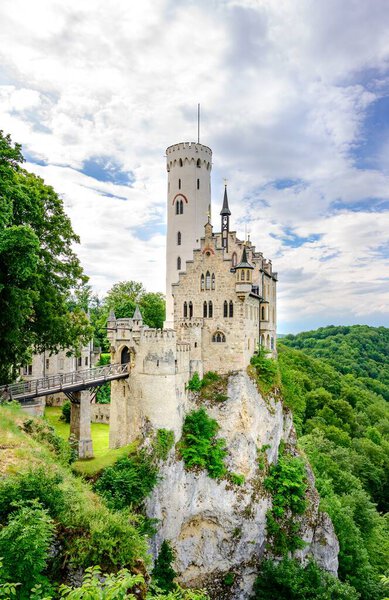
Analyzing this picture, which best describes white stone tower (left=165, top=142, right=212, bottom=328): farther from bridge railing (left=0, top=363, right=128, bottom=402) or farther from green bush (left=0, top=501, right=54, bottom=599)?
green bush (left=0, top=501, right=54, bottom=599)

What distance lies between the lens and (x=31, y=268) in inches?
867

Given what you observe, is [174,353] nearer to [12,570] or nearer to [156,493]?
[156,493]

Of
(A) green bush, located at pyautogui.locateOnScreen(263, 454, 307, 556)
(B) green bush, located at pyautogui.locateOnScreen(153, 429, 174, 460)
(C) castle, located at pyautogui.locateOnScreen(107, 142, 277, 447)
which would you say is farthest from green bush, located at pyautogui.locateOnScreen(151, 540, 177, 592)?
(A) green bush, located at pyautogui.locateOnScreen(263, 454, 307, 556)

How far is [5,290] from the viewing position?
22.1m

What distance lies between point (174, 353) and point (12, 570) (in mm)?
20404

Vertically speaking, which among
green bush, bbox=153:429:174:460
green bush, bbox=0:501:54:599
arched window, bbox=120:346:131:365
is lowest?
green bush, bbox=153:429:174:460

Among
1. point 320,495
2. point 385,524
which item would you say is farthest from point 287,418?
point 385,524

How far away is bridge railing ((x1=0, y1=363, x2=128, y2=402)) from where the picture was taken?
23.2m

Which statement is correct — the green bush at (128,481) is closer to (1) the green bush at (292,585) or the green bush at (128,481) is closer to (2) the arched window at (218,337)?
(2) the arched window at (218,337)

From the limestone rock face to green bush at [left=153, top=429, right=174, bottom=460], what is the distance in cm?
75

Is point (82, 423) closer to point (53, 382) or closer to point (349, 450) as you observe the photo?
point (53, 382)

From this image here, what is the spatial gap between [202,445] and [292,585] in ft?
37.6

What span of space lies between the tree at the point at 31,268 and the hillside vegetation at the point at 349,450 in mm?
26260

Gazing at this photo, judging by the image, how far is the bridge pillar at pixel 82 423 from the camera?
2716 cm
